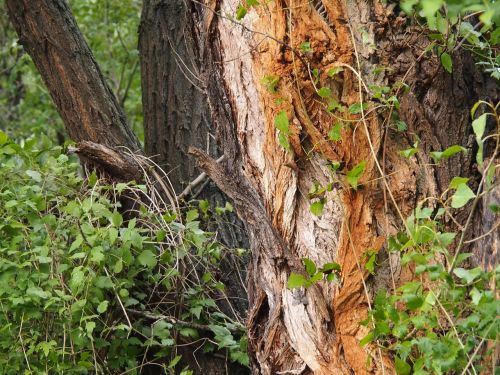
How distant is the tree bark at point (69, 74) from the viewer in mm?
4633

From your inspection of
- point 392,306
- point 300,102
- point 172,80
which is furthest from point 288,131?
point 172,80

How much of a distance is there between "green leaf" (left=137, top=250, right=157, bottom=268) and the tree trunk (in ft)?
2.79

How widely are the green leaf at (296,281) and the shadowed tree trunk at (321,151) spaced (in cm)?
16

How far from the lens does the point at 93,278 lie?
3.65 m

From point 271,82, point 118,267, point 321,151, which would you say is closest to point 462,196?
point 321,151

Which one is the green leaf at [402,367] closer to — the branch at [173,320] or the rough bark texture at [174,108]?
the branch at [173,320]

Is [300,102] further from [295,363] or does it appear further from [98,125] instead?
[98,125]

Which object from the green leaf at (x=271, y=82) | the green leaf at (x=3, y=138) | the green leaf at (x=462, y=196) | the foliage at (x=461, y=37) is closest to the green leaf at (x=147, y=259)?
the green leaf at (x=3, y=138)

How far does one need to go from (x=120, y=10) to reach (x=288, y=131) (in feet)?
22.0

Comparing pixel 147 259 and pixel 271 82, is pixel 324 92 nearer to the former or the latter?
pixel 271 82

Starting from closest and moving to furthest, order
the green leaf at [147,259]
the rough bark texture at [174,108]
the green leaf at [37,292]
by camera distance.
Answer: the green leaf at [37,292]
the green leaf at [147,259]
the rough bark texture at [174,108]

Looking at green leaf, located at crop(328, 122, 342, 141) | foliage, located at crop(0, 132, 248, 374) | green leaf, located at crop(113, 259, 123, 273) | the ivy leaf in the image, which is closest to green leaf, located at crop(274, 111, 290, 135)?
green leaf, located at crop(328, 122, 342, 141)

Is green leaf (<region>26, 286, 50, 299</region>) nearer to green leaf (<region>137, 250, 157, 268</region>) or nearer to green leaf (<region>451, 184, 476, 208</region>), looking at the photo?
green leaf (<region>137, 250, 157, 268</region>)

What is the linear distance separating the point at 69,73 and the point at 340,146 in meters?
2.29
